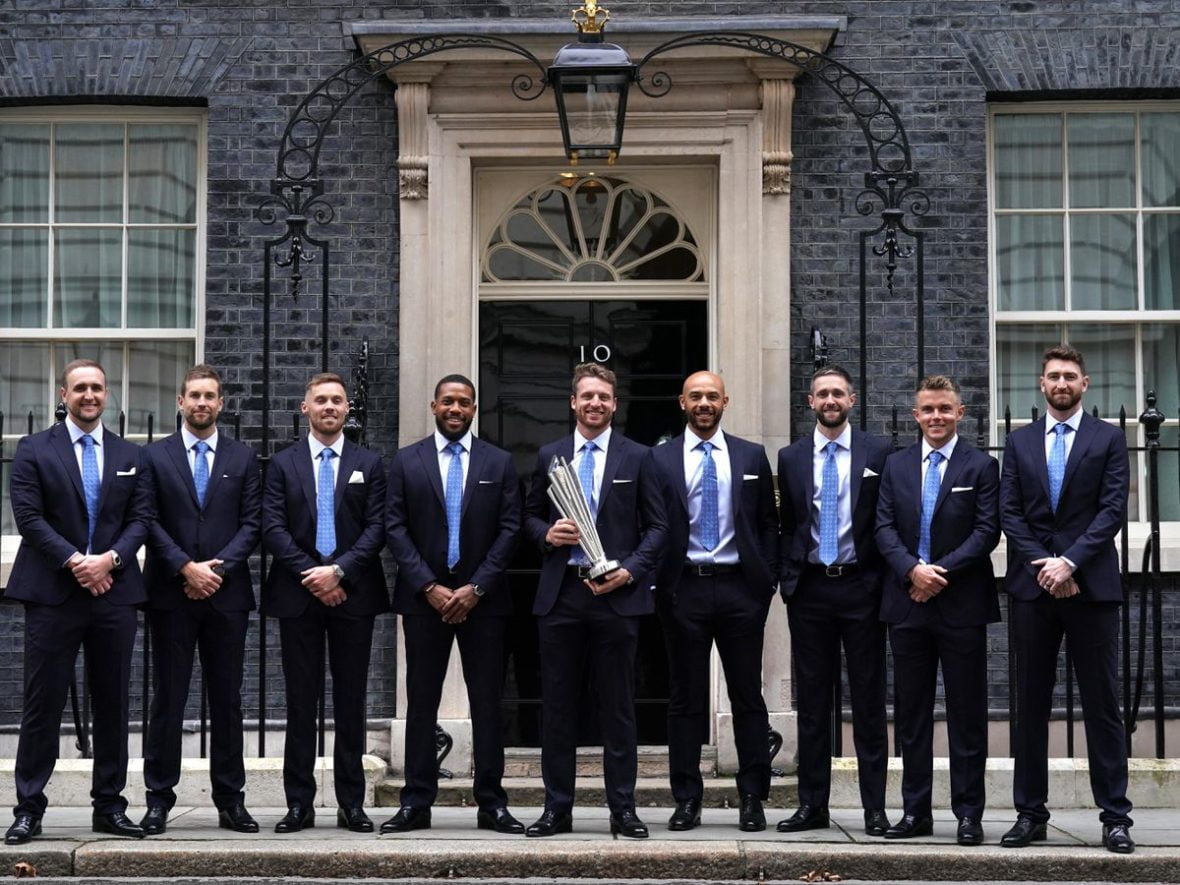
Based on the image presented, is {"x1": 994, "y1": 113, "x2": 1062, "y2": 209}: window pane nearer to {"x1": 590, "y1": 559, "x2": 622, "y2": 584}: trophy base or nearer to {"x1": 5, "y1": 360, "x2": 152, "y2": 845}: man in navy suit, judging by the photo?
{"x1": 590, "y1": 559, "x2": 622, "y2": 584}: trophy base

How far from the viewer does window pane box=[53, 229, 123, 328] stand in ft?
37.9

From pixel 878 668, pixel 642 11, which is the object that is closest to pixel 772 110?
pixel 642 11

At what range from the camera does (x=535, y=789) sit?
10.3m

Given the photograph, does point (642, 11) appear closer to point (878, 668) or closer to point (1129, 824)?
point (878, 668)

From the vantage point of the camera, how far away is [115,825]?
27.4 feet

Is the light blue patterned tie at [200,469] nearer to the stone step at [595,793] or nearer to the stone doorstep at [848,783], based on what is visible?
the stone doorstep at [848,783]

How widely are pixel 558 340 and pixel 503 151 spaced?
3.68 ft

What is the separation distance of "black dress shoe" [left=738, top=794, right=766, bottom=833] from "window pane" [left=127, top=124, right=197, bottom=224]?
16.6 ft

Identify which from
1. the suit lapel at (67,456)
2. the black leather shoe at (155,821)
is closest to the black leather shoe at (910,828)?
the black leather shoe at (155,821)

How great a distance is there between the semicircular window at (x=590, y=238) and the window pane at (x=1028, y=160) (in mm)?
1844

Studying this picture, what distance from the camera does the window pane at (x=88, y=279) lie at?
1154 centimetres

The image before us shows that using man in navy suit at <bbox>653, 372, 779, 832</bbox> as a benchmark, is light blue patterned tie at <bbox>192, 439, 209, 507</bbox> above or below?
above

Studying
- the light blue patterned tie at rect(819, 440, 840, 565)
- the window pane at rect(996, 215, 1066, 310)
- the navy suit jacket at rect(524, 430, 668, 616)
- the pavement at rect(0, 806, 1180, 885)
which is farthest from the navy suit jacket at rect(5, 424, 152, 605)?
the window pane at rect(996, 215, 1066, 310)

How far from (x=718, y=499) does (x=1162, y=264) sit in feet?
13.4
